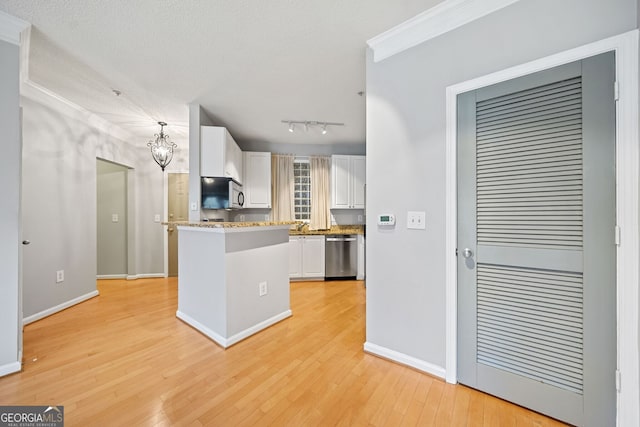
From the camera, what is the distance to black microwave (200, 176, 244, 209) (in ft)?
10.6

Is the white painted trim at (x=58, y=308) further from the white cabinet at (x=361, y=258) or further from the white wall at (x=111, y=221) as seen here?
the white cabinet at (x=361, y=258)

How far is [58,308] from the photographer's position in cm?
291

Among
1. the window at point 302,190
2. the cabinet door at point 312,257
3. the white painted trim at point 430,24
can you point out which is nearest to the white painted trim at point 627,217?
the white painted trim at point 430,24

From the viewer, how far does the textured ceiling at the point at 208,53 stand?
5.43 ft

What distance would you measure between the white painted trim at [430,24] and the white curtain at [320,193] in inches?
110

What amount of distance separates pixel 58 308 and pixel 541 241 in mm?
4649

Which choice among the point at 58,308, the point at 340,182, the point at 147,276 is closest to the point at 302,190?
the point at 340,182

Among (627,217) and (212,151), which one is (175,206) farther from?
(627,217)

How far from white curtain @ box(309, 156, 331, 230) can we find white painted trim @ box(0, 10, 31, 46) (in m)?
3.56

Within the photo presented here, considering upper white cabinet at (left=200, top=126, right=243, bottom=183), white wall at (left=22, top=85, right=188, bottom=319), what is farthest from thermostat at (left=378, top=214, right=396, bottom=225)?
white wall at (left=22, top=85, right=188, bottom=319)

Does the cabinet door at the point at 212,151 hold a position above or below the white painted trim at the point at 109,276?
above

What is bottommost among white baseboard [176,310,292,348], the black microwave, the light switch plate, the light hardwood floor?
the light hardwood floor

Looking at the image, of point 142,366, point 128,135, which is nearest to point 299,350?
point 142,366

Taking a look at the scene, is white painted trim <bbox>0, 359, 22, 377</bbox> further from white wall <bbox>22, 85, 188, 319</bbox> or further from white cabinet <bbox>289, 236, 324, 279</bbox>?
white cabinet <bbox>289, 236, 324, 279</bbox>
